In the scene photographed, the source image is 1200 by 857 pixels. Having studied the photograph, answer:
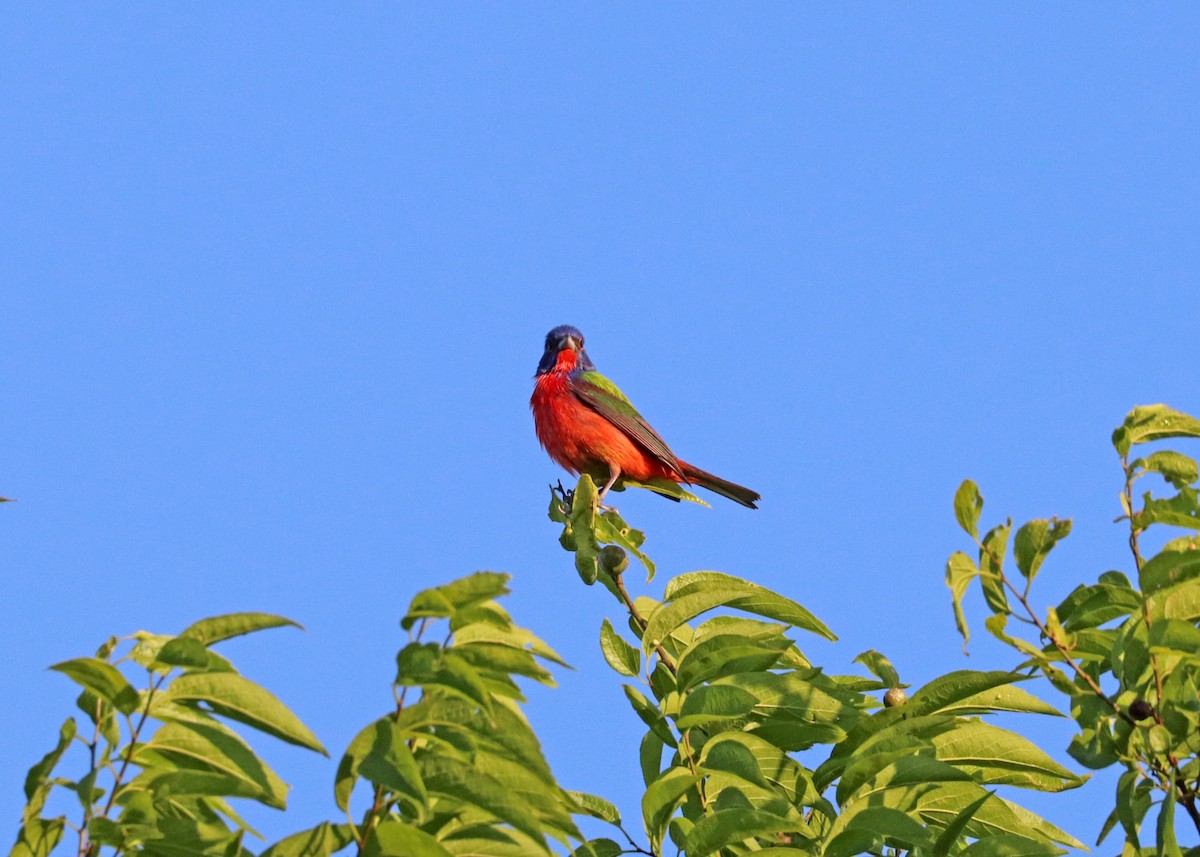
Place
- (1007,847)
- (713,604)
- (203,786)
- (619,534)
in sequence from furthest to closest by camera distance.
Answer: (619,534) → (713,604) → (1007,847) → (203,786)

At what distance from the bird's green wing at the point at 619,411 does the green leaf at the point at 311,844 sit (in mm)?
6131

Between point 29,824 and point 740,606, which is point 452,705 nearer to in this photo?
point 29,824

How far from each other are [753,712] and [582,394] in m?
5.48

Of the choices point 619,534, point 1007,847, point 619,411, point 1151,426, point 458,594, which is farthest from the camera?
point 619,411

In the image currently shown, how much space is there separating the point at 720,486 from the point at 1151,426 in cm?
567

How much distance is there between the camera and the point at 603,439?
8.66 meters

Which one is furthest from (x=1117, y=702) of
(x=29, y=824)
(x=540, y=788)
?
(x=29, y=824)

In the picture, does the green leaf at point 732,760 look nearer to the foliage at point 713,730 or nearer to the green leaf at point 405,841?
the foliage at point 713,730

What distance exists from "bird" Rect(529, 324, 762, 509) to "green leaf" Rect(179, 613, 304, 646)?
18.2 feet

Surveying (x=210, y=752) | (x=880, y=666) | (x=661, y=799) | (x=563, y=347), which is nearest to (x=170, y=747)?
(x=210, y=752)

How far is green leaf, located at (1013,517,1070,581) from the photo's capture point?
128 inches

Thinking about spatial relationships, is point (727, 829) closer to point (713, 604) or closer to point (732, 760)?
point (732, 760)

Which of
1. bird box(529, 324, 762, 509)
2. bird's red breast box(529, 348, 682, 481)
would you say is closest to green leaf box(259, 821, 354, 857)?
bird box(529, 324, 762, 509)

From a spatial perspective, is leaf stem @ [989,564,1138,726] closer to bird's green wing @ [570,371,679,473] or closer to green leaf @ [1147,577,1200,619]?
green leaf @ [1147,577,1200,619]
